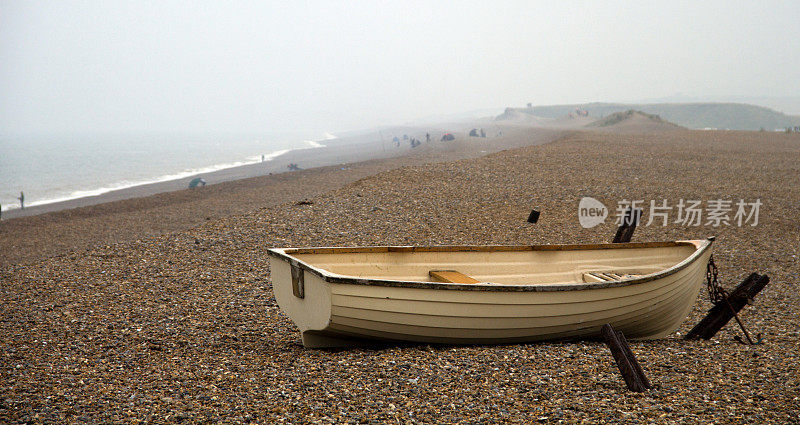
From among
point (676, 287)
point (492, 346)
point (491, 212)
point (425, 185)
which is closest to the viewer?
point (492, 346)

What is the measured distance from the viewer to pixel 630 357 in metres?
6.18

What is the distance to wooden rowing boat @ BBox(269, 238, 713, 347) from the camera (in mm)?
6695

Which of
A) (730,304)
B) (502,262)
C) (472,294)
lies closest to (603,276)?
(502,262)

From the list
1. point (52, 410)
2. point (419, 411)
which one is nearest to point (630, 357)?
point (419, 411)

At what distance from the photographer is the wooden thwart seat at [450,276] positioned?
8109 millimetres

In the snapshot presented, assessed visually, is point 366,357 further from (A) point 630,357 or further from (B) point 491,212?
(B) point 491,212

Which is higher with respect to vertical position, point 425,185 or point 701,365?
point 425,185

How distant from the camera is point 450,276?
27.4 ft

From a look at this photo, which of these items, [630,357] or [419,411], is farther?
[630,357]

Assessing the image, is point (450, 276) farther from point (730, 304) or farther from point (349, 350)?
point (730, 304)

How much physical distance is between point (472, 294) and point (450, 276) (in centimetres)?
153

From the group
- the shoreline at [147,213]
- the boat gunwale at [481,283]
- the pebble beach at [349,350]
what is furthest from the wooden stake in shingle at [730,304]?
the shoreline at [147,213]

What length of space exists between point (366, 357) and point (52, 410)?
3.31 meters

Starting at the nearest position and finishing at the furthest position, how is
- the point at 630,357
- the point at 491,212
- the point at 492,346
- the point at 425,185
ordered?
the point at 630,357
the point at 492,346
the point at 491,212
the point at 425,185
